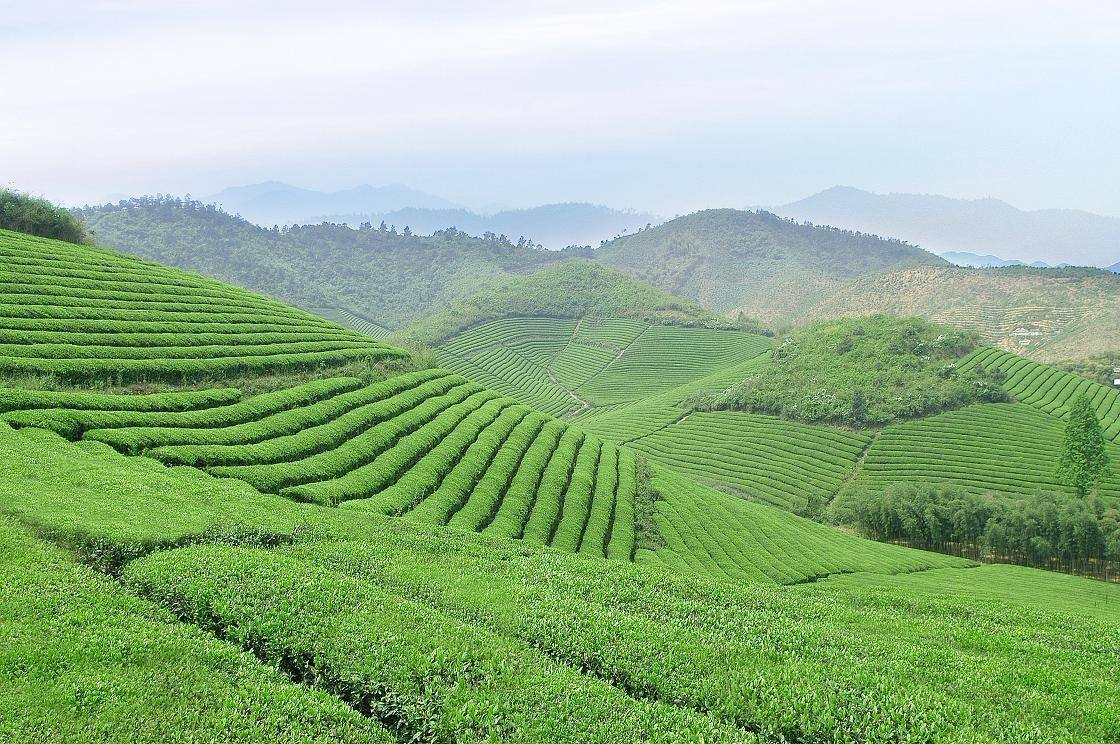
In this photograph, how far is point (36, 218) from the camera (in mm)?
66250

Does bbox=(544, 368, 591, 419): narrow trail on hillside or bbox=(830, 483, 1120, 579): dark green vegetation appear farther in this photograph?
bbox=(544, 368, 591, 419): narrow trail on hillside

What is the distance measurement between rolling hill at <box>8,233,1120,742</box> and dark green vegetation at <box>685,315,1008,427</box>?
254ft

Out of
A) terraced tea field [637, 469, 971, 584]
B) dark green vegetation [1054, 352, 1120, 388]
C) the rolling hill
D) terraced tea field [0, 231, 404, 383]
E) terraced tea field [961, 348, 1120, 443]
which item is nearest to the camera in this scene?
the rolling hill

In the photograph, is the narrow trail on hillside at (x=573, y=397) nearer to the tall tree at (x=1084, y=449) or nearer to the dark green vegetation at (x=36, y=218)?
the tall tree at (x=1084, y=449)

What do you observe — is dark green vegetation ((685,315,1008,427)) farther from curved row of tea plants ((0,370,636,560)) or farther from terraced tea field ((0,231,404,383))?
terraced tea field ((0,231,404,383))

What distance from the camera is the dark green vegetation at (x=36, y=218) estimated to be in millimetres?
64562

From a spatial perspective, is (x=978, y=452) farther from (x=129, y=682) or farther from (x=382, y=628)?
(x=129, y=682)

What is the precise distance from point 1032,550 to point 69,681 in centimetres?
7766

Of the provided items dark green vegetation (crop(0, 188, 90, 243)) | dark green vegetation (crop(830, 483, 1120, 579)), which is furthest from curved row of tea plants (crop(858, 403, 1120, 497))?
dark green vegetation (crop(0, 188, 90, 243))

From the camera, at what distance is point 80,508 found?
1992 centimetres

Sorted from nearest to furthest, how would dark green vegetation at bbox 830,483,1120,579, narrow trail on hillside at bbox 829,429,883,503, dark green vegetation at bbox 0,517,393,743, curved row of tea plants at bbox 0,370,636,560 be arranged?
1. dark green vegetation at bbox 0,517,393,743
2. curved row of tea plants at bbox 0,370,636,560
3. dark green vegetation at bbox 830,483,1120,579
4. narrow trail on hillside at bbox 829,429,883,503

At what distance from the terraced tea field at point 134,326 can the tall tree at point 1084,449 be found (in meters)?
69.3

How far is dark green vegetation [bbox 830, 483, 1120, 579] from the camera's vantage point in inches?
2491

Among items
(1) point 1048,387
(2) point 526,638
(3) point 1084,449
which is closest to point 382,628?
(2) point 526,638
